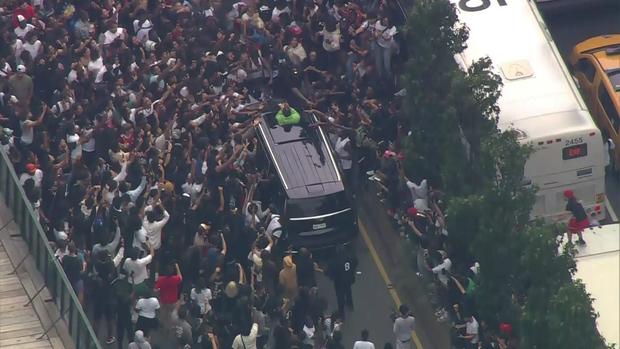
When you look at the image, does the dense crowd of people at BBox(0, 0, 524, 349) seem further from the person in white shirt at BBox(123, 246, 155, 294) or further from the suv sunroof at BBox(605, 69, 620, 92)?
the suv sunroof at BBox(605, 69, 620, 92)

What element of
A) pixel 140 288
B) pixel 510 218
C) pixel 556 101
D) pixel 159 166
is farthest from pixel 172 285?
pixel 556 101

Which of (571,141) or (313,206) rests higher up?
(313,206)

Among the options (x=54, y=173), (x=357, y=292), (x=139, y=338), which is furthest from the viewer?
(x=357, y=292)

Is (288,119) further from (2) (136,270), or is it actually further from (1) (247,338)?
(1) (247,338)

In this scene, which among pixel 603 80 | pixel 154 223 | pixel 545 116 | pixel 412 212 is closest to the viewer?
pixel 154 223

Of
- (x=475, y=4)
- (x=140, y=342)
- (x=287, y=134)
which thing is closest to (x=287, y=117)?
(x=287, y=134)

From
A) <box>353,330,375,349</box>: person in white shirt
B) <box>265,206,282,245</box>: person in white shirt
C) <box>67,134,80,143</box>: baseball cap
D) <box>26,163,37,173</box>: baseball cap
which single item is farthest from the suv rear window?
<box>26,163,37,173</box>: baseball cap

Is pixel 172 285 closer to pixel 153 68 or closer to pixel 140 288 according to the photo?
pixel 140 288
